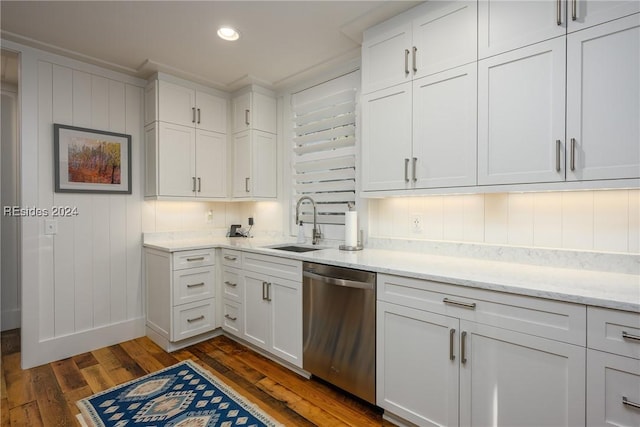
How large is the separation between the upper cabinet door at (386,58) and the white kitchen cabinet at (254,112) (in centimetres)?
142

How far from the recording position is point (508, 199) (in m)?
1.97

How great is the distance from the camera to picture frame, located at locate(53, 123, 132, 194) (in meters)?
2.73

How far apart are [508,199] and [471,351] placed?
3.20 feet

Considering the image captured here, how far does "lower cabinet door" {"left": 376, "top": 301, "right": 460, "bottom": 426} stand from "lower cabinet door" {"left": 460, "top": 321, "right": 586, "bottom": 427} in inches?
2.5

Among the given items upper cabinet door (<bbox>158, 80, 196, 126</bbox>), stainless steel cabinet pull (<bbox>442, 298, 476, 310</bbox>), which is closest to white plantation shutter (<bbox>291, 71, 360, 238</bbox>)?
upper cabinet door (<bbox>158, 80, 196, 126</bbox>)

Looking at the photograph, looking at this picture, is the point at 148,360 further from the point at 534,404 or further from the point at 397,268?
the point at 534,404

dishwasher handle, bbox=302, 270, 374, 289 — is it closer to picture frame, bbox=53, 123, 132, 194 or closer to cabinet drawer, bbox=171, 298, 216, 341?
cabinet drawer, bbox=171, 298, 216, 341

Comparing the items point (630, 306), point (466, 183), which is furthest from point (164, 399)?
point (630, 306)

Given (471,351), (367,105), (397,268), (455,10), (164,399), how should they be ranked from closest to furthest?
(471,351) < (397,268) < (455,10) < (164,399) < (367,105)

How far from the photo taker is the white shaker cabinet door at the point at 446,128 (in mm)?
1838

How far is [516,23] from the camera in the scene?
1.67 metres

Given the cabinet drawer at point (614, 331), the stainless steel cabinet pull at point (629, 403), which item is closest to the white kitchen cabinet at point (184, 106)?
the cabinet drawer at point (614, 331)

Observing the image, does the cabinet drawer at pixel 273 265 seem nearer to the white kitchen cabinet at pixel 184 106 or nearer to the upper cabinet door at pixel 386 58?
the upper cabinet door at pixel 386 58

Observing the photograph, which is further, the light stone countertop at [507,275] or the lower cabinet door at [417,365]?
the lower cabinet door at [417,365]
